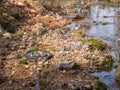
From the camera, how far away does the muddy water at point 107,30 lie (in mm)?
7195

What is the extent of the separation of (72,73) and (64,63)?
564 mm

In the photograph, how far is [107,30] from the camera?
40.9 feet

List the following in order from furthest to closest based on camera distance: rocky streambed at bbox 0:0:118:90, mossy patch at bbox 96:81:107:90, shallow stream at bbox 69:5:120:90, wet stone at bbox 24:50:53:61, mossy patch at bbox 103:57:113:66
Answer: wet stone at bbox 24:50:53:61 < mossy patch at bbox 103:57:113:66 < shallow stream at bbox 69:5:120:90 < rocky streambed at bbox 0:0:118:90 < mossy patch at bbox 96:81:107:90

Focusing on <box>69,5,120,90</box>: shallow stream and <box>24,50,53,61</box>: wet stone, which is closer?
<box>69,5,120,90</box>: shallow stream

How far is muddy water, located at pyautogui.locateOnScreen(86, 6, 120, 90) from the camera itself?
720cm

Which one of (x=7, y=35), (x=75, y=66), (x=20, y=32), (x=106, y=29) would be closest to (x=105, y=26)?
(x=106, y=29)

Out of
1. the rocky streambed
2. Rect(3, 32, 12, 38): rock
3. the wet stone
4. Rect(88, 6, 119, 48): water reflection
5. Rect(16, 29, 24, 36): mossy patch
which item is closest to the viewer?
the rocky streambed

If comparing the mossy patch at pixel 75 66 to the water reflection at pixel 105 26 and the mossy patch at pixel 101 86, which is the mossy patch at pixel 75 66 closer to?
the mossy patch at pixel 101 86

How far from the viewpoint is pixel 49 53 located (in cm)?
860

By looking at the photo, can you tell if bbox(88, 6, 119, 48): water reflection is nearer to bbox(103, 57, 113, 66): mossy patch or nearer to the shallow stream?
the shallow stream

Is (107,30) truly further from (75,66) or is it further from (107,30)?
(75,66)

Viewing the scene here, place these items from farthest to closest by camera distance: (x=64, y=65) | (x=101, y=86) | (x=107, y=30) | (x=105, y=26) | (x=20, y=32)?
(x=105, y=26) < (x=107, y=30) < (x=20, y=32) < (x=64, y=65) < (x=101, y=86)

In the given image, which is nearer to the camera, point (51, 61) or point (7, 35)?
point (51, 61)

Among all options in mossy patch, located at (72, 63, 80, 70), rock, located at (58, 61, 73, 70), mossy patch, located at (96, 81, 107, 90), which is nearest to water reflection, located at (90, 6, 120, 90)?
mossy patch, located at (96, 81, 107, 90)
